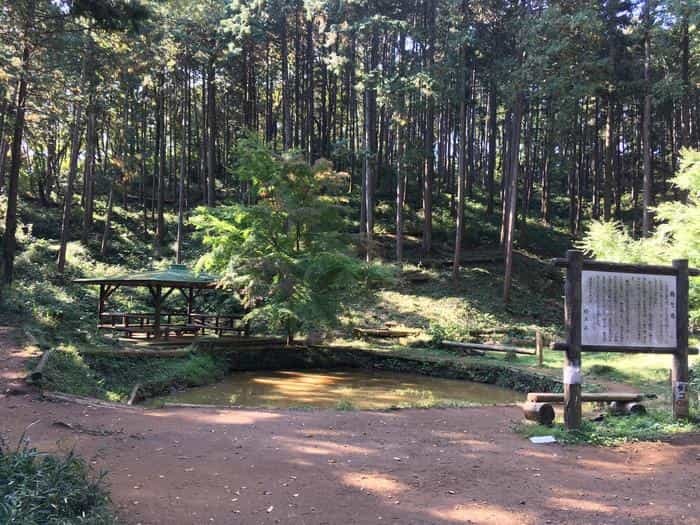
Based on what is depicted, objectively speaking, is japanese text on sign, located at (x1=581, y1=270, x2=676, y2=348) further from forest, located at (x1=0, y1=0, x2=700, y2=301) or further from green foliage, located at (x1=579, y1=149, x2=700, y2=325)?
forest, located at (x1=0, y1=0, x2=700, y2=301)

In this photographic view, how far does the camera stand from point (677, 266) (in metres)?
7.37

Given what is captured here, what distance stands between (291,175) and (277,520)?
42.5ft

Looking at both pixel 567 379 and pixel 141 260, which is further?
pixel 141 260

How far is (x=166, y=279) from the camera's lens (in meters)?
15.1

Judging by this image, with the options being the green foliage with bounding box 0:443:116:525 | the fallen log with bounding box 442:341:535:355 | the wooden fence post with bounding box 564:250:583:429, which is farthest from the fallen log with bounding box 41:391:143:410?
the fallen log with bounding box 442:341:535:355

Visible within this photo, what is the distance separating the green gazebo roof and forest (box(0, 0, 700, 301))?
3.27 meters

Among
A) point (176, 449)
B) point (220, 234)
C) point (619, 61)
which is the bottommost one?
point (176, 449)

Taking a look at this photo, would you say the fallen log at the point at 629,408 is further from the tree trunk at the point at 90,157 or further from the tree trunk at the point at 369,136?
the tree trunk at the point at 90,157

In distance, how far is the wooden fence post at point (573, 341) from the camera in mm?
6805

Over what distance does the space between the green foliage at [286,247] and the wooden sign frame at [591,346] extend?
866 cm

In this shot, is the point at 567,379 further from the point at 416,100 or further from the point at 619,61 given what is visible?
the point at 619,61

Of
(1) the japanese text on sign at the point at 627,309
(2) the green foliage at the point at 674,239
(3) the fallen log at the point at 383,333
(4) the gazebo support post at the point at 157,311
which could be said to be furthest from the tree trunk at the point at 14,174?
(2) the green foliage at the point at 674,239

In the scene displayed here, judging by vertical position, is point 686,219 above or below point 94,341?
above

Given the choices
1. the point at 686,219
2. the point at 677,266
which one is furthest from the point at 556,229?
the point at 677,266
